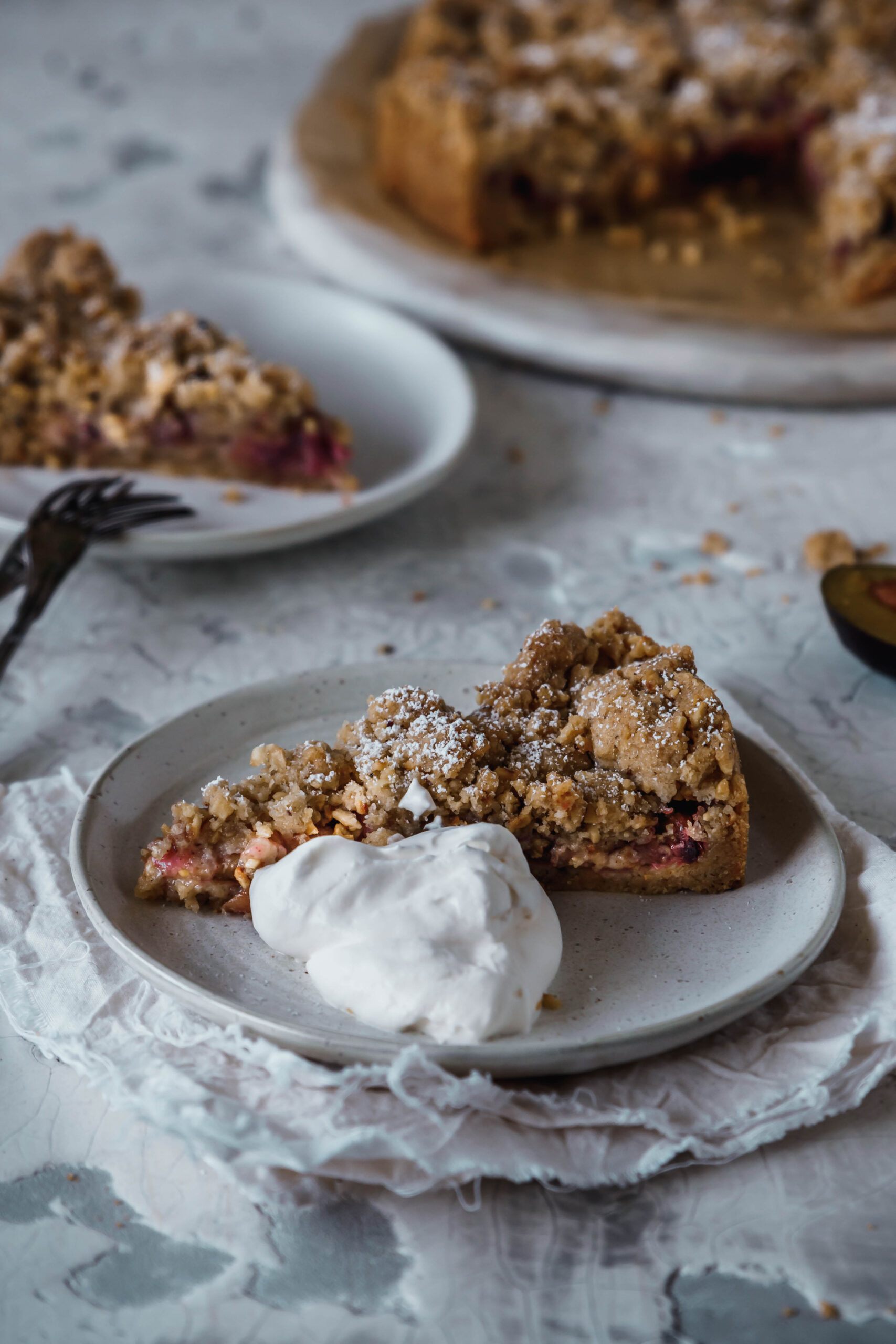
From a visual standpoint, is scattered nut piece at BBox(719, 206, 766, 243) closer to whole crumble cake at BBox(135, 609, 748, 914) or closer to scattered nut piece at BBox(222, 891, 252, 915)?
whole crumble cake at BBox(135, 609, 748, 914)

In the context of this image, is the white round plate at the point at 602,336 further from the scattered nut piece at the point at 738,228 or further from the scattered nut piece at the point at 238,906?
the scattered nut piece at the point at 238,906

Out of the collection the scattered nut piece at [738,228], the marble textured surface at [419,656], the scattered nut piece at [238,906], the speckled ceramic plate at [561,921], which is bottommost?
the marble textured surface at [419,656]

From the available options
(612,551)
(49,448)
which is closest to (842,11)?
(612,551)

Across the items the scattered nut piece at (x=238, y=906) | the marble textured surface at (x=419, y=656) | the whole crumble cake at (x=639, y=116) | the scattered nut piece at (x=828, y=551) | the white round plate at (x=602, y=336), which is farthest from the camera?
the whole crumble cake at (x=639, y=116)

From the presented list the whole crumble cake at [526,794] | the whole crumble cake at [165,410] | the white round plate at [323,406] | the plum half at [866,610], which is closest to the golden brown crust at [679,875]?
the whole crumble cake at [526,794]

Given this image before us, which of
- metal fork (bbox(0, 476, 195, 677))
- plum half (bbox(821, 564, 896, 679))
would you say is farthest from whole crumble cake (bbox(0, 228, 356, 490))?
plum half (bbox(821, 564, 896, 679))

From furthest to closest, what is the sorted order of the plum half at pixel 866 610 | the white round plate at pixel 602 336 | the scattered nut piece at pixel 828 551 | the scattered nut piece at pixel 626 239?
the scattered nut piece at pixel 626 239
the white round plate at pixel 602 336
the scattered nut piece at pixel 828 551
the plum half at pixel 866 610

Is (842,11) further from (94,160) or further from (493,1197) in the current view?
(493,1197)
